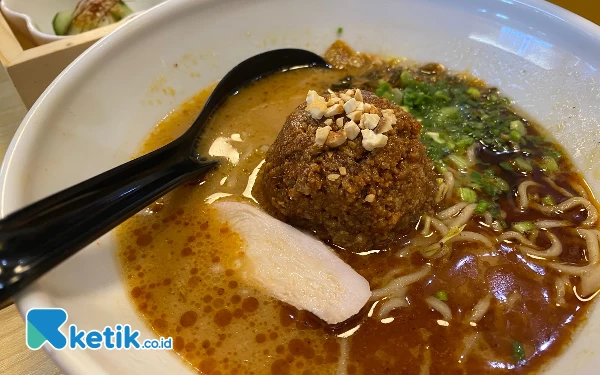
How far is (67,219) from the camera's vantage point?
1.54 metres

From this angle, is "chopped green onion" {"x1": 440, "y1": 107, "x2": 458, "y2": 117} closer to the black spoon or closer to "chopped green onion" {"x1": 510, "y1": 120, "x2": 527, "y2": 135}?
"chopped green onion" {"x1": 510, "y1": 120, "x2": 527, "y2": 135}

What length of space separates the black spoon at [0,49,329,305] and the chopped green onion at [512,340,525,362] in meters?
1.54

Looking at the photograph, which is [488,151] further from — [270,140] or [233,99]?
[233,99]

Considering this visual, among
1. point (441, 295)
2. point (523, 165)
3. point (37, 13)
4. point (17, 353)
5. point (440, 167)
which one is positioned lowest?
point (17, 353)

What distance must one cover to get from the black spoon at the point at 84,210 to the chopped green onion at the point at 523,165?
Result: 1.59m

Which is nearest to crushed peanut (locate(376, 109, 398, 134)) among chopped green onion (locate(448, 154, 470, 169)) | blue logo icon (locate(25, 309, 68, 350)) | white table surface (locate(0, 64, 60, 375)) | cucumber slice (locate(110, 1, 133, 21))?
chopped green onion (locate(448, 154, 470, 169))

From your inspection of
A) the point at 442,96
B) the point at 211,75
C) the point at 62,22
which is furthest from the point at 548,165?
the point at 62,22

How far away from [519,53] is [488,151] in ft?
2.18

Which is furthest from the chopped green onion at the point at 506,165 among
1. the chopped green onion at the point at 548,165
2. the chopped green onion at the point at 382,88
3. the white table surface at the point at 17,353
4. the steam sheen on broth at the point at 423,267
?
the white table surface at the point at 17,353

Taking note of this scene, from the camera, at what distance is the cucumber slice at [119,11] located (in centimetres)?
350

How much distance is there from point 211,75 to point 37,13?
192 centimetres

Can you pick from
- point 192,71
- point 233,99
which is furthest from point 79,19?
point 233,99

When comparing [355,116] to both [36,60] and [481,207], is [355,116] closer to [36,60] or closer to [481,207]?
[481,207]

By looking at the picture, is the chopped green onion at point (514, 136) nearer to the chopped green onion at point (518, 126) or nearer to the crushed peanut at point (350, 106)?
the chopped green onion at point (518, 126)
